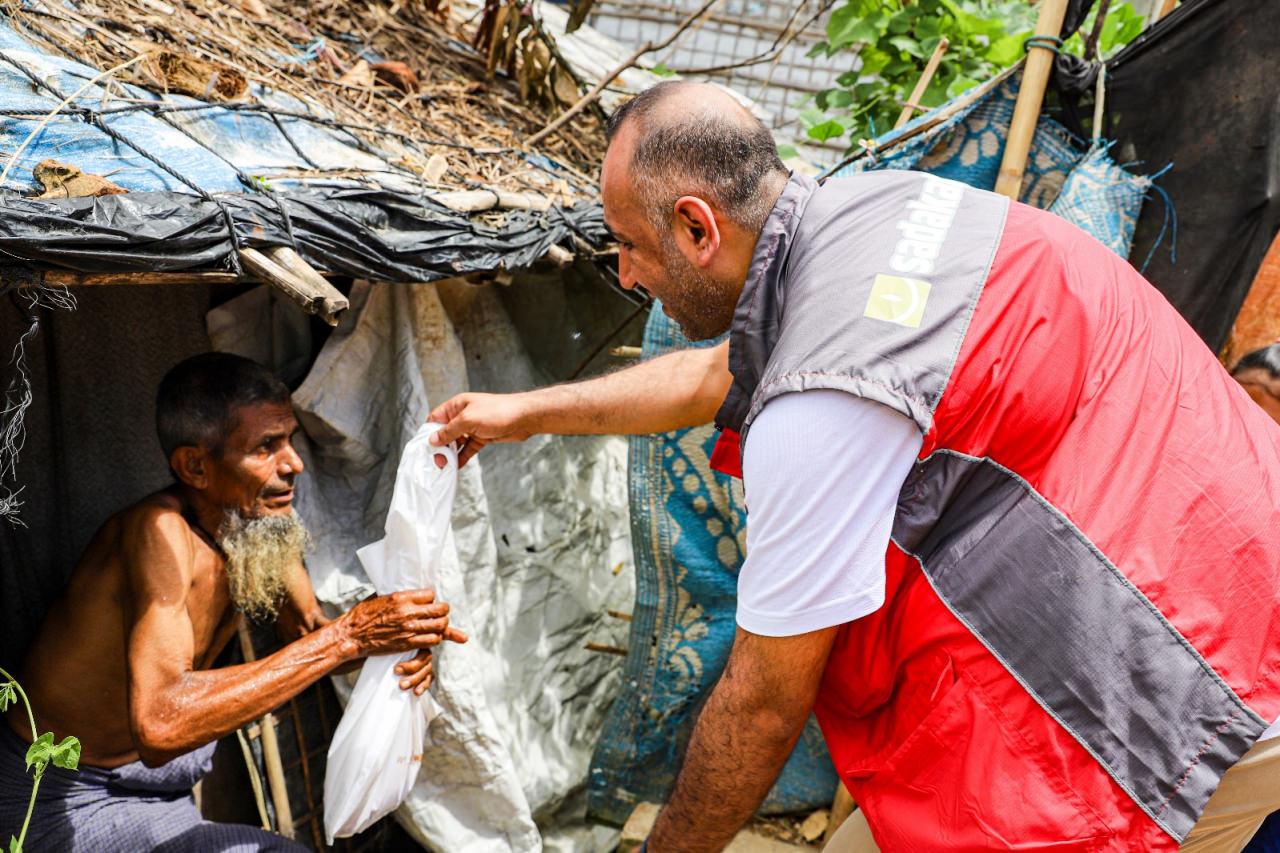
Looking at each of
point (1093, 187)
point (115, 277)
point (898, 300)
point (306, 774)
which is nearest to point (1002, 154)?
point (1093, 187)

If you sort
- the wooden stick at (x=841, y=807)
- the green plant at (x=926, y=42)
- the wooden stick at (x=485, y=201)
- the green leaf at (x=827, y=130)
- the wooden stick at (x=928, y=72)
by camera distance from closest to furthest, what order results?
the wooden stick at (x=485, y=201)
the wooden stick at (x=841, y=807)
the wooden stick at (x=928, y=72)
the green plant at (x=926, y=42)
the green leaf at (x=827, y=130)

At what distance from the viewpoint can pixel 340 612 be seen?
3.14 metres

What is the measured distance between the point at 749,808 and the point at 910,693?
1.21ft

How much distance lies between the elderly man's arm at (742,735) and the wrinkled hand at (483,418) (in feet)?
3.48

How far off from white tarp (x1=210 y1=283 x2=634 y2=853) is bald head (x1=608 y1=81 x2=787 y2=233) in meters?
1.58

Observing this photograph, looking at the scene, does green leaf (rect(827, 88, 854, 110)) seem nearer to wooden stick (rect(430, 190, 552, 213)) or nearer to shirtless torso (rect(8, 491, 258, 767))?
wooden stick (rect(430, 190, 552, 213))

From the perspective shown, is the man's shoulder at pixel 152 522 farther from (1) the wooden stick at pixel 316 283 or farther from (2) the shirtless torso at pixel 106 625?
(1) the wooden stick at pixel 316 283

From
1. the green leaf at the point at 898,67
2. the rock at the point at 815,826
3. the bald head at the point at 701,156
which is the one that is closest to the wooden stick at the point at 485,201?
the bald head at the point at 701,156

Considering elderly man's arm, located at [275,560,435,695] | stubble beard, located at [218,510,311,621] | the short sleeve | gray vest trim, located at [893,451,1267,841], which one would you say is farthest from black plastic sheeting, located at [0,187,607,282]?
gray vest trim, located at [893,451,1267,841]

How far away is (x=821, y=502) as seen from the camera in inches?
57.6

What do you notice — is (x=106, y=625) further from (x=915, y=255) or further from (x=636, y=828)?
(x=915, y=255)

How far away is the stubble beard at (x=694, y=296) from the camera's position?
5.87ft

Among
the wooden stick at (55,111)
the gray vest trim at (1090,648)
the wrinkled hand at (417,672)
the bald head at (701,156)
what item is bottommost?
the wrinkled hand at (417,672)

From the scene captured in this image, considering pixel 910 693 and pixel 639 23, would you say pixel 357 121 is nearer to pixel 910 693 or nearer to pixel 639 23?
pixel 910 693
